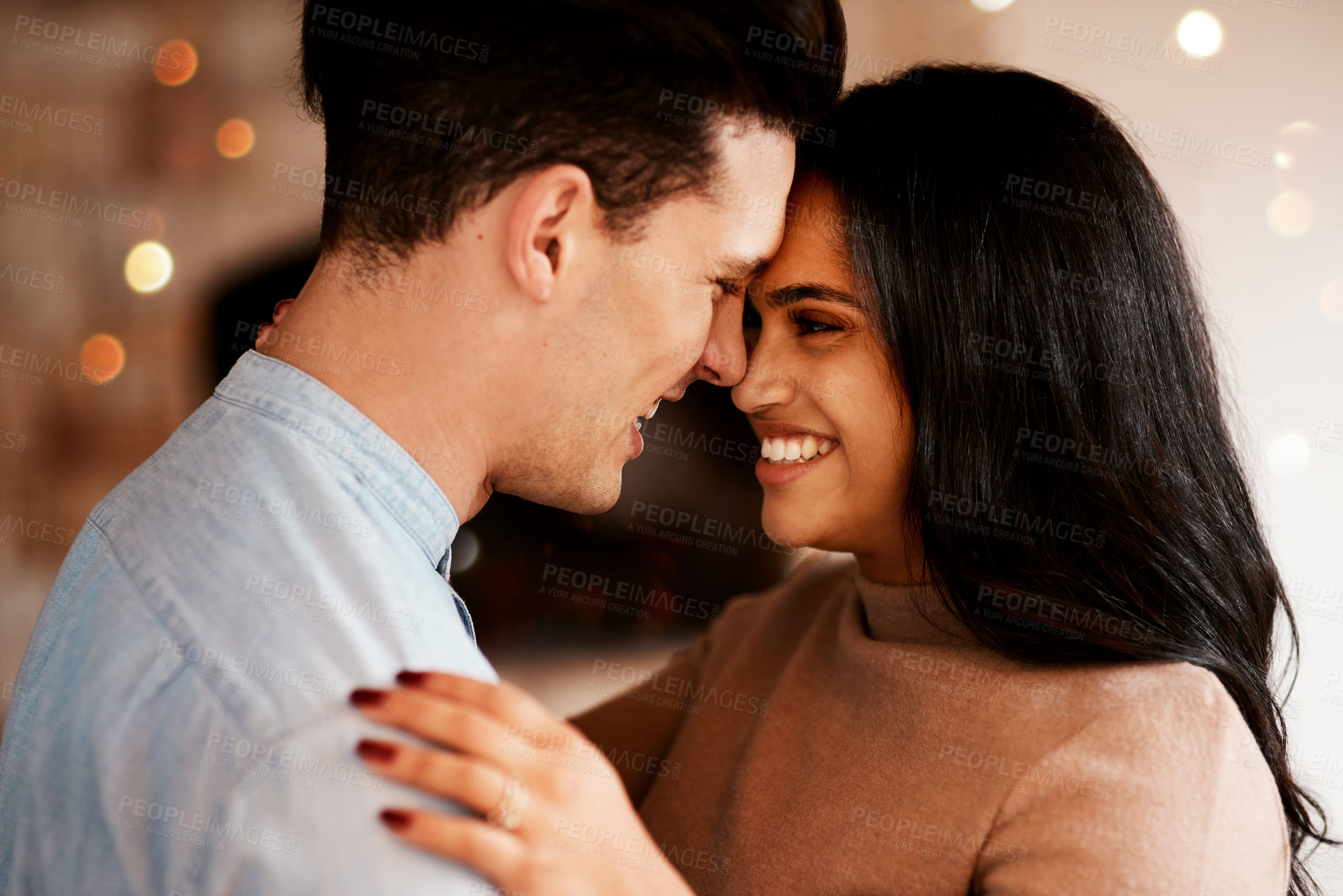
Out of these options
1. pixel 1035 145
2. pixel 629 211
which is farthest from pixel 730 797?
pixel 1035 145

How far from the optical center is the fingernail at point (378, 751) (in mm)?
703

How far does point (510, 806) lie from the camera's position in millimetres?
730

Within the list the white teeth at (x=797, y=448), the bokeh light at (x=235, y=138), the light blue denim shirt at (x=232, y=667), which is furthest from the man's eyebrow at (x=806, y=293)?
the bokeh light at (x=235, y=138)

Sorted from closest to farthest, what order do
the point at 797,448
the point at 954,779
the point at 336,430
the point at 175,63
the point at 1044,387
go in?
the point at 336,430
the point at 954,779
the point at 1044,387
the point at 797,448
the point at 175,63

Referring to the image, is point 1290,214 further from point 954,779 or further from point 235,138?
point 235,138

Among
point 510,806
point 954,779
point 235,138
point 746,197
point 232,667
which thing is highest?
point 235,138

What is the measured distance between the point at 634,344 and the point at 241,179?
1.29 meters

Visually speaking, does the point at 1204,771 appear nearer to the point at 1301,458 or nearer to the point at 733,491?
the point at 1301,458

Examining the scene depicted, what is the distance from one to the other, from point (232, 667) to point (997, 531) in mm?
917

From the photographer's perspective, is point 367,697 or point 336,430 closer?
point 367,697

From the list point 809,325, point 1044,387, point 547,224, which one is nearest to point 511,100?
point 547,224

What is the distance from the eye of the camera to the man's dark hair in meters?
0.92

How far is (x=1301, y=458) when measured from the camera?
1.57m

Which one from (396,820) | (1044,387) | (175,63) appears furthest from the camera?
(175,63)
